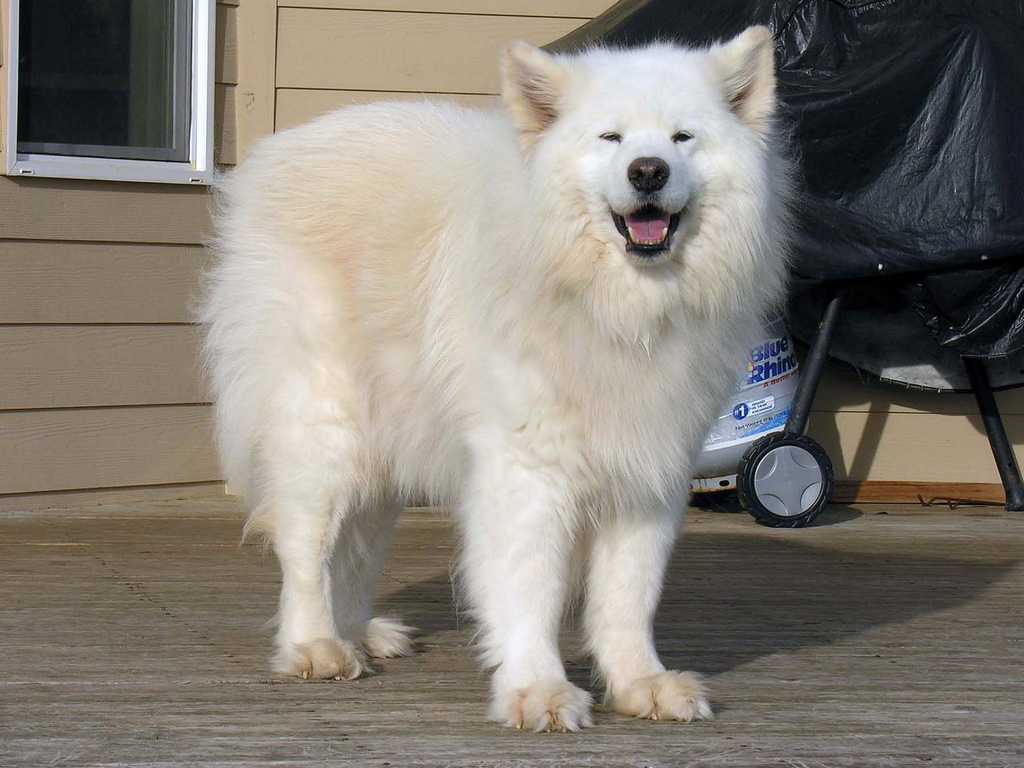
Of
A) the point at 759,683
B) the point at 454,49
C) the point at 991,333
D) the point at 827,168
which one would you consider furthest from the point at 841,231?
the point at 759,683

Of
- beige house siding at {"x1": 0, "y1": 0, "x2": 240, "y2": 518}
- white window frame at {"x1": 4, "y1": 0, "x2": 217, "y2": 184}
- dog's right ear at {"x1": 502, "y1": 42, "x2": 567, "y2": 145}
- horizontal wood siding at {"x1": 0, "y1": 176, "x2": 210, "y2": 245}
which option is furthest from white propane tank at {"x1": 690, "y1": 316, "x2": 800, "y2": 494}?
dog's right ear at {"x1": 502, "y1": 42, "x2": 567, "y2": 145}

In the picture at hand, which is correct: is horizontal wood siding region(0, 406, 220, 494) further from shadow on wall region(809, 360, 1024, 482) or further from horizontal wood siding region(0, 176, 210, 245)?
shadow on wall region(809, 360, 1024, 482)

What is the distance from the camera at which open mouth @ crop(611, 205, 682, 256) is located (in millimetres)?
3359

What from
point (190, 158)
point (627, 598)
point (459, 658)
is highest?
point (190, 158)

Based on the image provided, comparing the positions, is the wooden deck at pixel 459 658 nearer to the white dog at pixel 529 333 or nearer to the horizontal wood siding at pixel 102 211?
the white dog at pixel 529 333

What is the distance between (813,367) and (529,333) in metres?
2.93

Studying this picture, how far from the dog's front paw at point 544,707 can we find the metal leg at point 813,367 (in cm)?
300

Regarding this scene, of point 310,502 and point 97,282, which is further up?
point 97,282

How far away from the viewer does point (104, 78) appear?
21.2ft

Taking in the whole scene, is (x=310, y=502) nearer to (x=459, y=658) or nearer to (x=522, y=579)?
(x=459, y=658)

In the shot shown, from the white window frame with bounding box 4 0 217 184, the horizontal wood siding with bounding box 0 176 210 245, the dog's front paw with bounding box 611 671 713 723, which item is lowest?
the dog's front paw with bounding box 611 671 713 723

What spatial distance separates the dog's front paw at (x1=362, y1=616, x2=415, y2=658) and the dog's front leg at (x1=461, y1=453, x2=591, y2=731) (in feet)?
2.40

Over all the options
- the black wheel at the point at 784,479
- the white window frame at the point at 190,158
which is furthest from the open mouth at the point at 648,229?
the white window frame at the point at 190,158

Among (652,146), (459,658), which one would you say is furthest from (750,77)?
(459,658)
